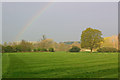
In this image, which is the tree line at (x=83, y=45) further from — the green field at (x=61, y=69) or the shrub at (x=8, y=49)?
the green field at (x=61, y=69)

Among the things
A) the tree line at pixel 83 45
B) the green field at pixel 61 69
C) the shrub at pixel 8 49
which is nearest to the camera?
the green field at pixel 61 69

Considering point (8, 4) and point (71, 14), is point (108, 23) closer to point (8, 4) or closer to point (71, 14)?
point (71, 14)

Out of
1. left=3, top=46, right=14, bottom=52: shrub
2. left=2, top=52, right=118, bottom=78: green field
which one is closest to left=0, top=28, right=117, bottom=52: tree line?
left=3, top=46, right=14, bottom=52: shrub

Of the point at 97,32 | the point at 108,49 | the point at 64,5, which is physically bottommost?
the point at 108,49

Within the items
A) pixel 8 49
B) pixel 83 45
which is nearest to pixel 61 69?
pixel 83 45

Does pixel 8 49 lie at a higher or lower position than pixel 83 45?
lower

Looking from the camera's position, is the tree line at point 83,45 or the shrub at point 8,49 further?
the tree line at point 83,45

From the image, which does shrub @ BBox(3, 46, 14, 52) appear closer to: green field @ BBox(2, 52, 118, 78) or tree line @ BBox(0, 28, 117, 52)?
tree line @ BBox(0, 28, 117, 52)

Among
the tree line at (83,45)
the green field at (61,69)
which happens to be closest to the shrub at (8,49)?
the tree line at (83,45)

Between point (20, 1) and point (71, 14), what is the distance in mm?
18326

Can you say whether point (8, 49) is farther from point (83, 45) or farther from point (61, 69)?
point (61, 69)

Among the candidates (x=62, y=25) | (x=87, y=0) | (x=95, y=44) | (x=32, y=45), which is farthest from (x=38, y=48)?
(x=87, y=0)

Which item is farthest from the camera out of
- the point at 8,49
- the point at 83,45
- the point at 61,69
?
the point at 83,45

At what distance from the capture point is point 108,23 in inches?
1513
